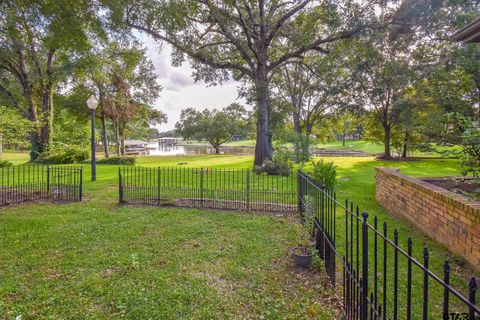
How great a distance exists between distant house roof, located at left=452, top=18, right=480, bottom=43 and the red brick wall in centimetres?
252

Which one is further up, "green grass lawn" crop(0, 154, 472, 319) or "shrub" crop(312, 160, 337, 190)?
"shrub" crop(312, 160, 337, 190)

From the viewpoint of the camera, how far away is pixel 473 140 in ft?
11.4

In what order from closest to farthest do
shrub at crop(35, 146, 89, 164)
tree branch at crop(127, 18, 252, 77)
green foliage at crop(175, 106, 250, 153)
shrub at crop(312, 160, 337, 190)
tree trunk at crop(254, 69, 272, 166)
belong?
shrub at crop(312, 160, 337, 190) → tree branch at crop(127, 18, 252, 77) → tree trunk at crop(254, 69, 272, 166) → shrub at crop(35, 146, 89, 164) → green foliage at crop(175, 106, 250, 153)

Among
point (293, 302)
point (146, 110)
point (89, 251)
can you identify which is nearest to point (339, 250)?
point (293, 302)

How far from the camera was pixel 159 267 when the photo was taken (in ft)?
13.0

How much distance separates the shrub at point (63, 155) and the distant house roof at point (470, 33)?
21.4 meters

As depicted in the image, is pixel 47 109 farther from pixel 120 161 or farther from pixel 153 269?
pixel 153 269

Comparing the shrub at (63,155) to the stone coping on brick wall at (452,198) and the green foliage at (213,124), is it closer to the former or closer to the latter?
the green foliage at (213,124)

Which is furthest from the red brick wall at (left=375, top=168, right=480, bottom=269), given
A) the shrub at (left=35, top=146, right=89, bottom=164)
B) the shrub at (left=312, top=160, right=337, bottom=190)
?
the shrub at (left=35, top=146, right=89, bottom=164)

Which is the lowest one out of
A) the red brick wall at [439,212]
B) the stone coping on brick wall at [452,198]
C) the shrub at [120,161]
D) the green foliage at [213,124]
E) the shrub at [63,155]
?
the red brick wall at [439,212]

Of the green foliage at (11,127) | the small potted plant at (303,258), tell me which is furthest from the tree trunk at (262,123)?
the green foliage at (11,127)

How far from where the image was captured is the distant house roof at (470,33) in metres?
4.06

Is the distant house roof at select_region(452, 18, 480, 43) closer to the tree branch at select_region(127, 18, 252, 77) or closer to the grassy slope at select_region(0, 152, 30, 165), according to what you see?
the tree branch at select_region(127, 18, 252, 77)

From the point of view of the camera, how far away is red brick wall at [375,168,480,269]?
3812 mm
